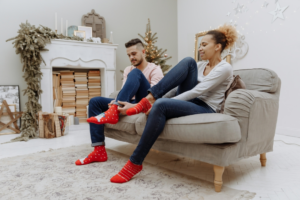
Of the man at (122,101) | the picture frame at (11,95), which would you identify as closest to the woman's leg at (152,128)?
the man at (122,101)

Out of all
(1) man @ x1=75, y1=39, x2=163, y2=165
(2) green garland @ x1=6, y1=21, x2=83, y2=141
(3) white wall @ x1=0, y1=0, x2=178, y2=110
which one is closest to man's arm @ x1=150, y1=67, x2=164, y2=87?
(1) man @ x1=75, y1=39, x2=163, y2=165

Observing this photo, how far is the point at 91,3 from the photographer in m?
4.07

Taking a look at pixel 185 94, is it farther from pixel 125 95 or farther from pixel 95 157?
pixel 95 157

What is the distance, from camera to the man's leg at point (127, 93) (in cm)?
165

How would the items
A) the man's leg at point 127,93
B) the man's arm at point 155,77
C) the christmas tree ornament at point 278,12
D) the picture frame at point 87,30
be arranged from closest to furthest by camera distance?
the man's leg at point 127,93 < the man's arm at point 155,77 < the christmas tree ornament at point 278,12 < the picture frame at point 87,30

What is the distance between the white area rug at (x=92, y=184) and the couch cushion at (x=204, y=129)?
0.95 feet

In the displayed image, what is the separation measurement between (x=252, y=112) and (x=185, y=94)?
44cm

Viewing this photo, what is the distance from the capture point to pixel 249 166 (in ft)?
5.90

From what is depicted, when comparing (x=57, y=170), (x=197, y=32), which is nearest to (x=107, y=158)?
(x=57, y=170)

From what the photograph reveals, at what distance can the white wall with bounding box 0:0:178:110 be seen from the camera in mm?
3422

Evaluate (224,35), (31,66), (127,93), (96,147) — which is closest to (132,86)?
(127,93)

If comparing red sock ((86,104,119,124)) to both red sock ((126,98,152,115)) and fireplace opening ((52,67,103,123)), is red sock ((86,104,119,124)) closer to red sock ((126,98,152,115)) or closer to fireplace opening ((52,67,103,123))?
red sock ((126,98,152,115))

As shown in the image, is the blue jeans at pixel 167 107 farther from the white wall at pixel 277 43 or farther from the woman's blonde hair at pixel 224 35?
the white wall at pixel 277 43

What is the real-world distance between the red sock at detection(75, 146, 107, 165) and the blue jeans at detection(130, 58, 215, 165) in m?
0.49
